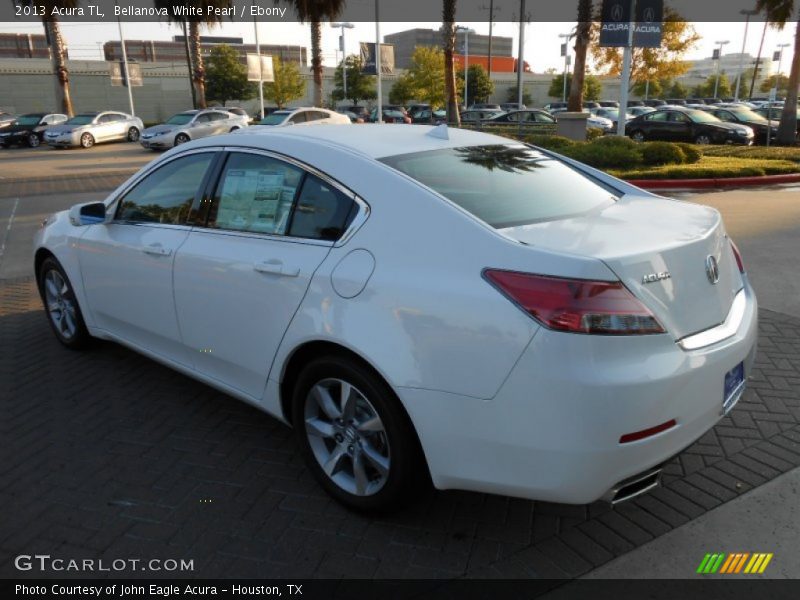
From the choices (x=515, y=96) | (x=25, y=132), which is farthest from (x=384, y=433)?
(x=515, y=96)

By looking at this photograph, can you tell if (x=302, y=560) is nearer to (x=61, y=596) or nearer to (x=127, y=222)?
(x=61, y=596)

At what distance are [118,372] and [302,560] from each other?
2573 millimetres

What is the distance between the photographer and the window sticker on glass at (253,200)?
10.3ft

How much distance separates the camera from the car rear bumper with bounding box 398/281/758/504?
84.5 inches

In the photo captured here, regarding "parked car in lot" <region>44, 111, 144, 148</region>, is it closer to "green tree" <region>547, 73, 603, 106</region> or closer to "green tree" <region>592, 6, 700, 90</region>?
"green tree" <region>592, 6, 700, 90</region>

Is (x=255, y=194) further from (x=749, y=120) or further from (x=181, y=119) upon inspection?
(x=749, y=120)

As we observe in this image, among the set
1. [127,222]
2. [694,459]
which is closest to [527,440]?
[694,459]

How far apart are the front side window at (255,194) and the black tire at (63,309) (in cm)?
185

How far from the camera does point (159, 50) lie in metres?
114

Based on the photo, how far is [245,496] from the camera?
3088mm

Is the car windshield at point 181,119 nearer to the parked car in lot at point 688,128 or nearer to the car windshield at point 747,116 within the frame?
the parked car in lot at point 688,128

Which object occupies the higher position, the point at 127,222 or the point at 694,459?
the point at 127,222

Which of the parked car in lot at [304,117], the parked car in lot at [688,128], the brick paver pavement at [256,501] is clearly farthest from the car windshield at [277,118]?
the brick paver pavement at [256,501]

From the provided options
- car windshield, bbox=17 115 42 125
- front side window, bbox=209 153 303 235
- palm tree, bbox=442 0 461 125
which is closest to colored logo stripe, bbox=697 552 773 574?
front side window, bbox=209 153 303 235
